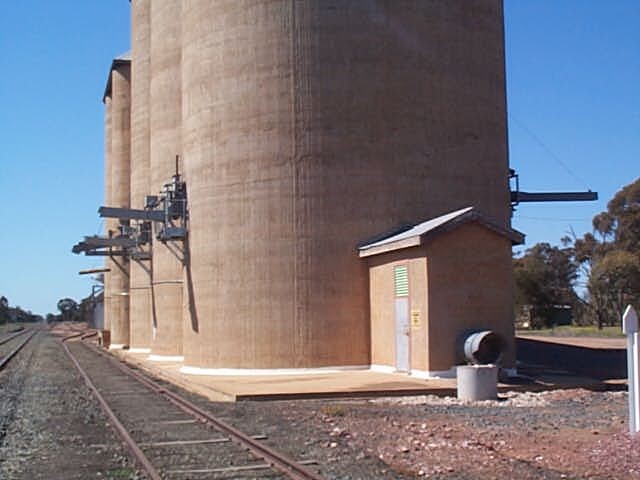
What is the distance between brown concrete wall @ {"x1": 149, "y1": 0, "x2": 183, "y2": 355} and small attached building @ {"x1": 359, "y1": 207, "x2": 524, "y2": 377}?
506 inches

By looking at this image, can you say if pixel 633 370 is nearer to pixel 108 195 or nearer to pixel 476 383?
pixel 476 383

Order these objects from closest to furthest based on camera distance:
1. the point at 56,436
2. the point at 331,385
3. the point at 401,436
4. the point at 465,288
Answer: the point at 401,436 < the point at 56,436 < the point at 331,385 < the point at 465,288

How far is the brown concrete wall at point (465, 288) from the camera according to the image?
840 inches

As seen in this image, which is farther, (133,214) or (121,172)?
(121,172)

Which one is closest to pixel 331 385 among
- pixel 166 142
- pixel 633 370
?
pixel 633 370

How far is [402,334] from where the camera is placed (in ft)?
74.8

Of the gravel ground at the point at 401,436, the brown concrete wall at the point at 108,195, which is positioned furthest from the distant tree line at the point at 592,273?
the gravel ground at the point at 401,436

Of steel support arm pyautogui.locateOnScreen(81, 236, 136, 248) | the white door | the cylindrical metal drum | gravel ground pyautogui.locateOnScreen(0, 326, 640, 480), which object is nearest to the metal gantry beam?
steel support arm pyautogui.locateOnScreen(81, 236, 136, 248)

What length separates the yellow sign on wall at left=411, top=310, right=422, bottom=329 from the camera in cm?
2170

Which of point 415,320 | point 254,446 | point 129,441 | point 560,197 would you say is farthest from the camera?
point 560,197

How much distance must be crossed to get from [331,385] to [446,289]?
12.0 ft

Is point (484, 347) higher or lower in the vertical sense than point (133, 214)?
A: lower

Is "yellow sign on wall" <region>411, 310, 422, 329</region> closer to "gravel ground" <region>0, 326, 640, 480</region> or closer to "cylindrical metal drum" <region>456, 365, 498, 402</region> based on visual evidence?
"gravel ground" <region>0, 326, 640, 480</region>

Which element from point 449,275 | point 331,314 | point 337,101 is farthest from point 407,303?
point 337,101
